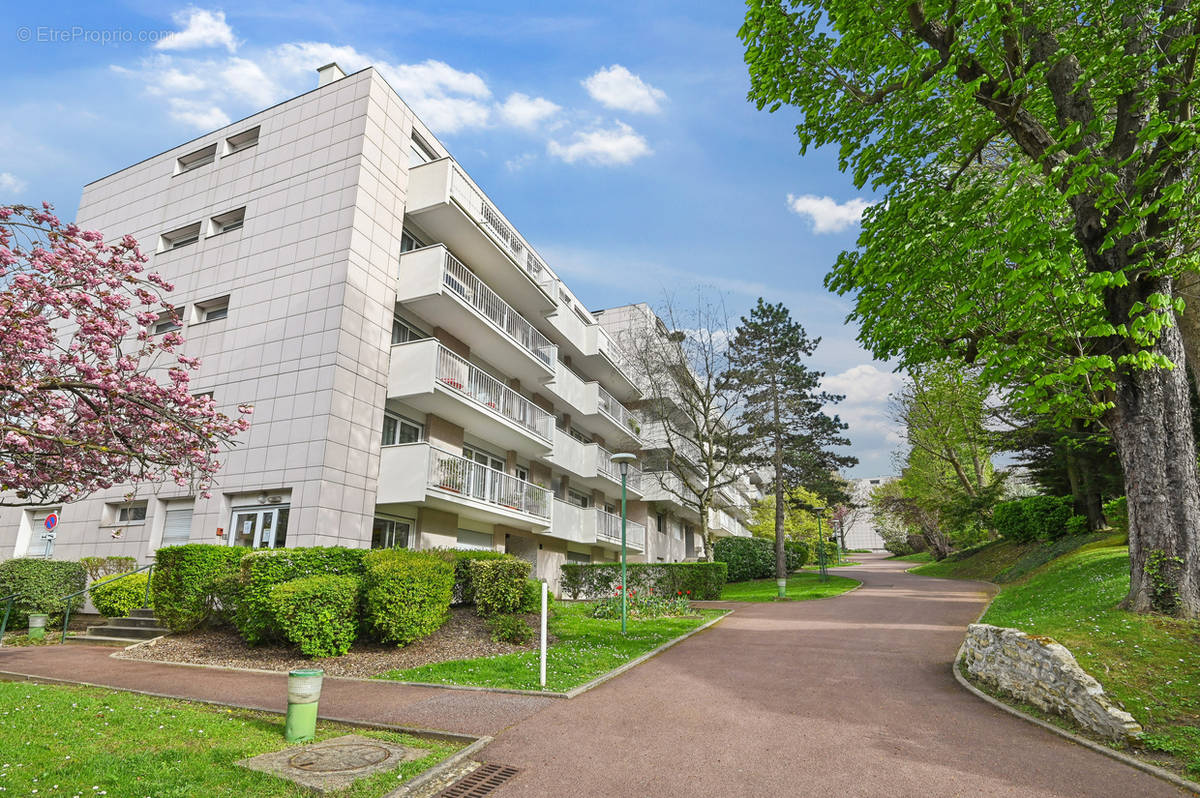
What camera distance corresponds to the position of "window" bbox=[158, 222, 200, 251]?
20484mm

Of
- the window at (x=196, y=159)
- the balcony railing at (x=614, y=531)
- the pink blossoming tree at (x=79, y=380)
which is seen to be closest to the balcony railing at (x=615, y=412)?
the balcony railing at (x=614, y=531)

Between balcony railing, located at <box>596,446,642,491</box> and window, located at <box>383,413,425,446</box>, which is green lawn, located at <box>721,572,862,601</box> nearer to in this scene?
balcony railing, located at <box>596,446,642,491</box>

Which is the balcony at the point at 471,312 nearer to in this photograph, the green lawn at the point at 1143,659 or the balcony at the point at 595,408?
the balcony at the point at 595,408

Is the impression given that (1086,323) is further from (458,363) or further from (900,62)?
(458,363)

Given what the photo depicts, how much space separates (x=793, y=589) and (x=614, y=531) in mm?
8349

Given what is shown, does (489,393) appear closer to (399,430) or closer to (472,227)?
(399,430)

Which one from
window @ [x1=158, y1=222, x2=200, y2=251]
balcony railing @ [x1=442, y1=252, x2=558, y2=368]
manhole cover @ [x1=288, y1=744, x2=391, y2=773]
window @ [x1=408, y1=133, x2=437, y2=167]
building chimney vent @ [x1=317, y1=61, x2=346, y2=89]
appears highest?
building chimney vent @ [x1=317, y1=61, x2=346, y2=89]

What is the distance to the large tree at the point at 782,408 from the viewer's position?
28.9 meters

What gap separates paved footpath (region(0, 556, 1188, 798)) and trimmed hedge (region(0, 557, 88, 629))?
3.87m

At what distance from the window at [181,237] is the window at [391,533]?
1152cm

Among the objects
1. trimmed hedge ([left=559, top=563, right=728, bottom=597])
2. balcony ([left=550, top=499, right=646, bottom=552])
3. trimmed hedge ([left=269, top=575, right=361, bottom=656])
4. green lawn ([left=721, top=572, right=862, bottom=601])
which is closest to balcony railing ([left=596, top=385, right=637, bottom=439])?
balcony ([left=550, top=499, right=646, bottom=552])

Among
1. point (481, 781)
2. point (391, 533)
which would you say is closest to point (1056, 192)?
point (481, 781)

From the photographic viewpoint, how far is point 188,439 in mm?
→ 9922

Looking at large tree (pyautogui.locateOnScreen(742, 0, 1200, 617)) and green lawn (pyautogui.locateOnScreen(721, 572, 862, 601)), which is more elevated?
large tree (pyautogui.locateOnScreen(742, 0, 1200, 617))
